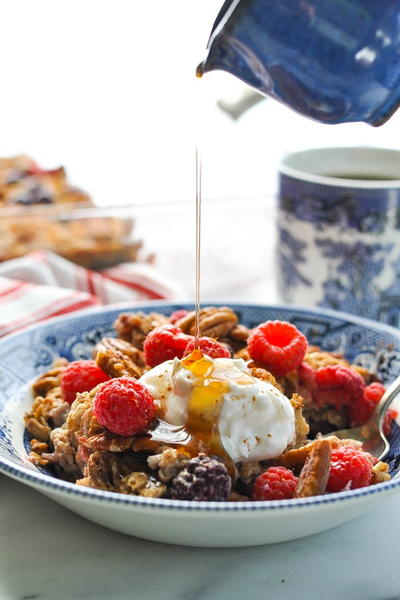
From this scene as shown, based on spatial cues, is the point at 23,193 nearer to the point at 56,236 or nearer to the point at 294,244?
the point at 56,236

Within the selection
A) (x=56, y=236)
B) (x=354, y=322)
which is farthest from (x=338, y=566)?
(x=56, y=236)

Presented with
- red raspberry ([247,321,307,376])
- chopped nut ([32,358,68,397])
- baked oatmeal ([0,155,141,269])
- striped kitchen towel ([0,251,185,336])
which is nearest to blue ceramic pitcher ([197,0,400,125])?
red raspberry ([247,321,307,376])

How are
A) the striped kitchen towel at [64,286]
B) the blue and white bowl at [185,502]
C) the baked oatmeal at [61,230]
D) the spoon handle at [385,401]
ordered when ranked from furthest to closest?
the baked oatmeal at [61,230], the striped kitchen towel at [64,286], the spoon handle at [385,401], the blue and white bowl at [185,502]

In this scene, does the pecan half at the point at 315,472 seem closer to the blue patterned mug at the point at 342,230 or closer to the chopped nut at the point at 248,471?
the chopped nut at the point at 248,471

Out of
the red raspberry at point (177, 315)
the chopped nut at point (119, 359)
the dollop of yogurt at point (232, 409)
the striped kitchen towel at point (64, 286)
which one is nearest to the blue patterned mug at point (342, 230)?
the striped kitchen towel at point (64, 286)

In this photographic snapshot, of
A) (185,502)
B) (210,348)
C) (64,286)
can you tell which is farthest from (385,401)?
(64,286)

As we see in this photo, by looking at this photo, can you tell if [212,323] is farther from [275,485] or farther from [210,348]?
[275,485]

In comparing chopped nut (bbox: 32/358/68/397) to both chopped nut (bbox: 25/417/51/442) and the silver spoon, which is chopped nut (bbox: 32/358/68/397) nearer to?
chopped nut (bbox: 25/417/51/442)
